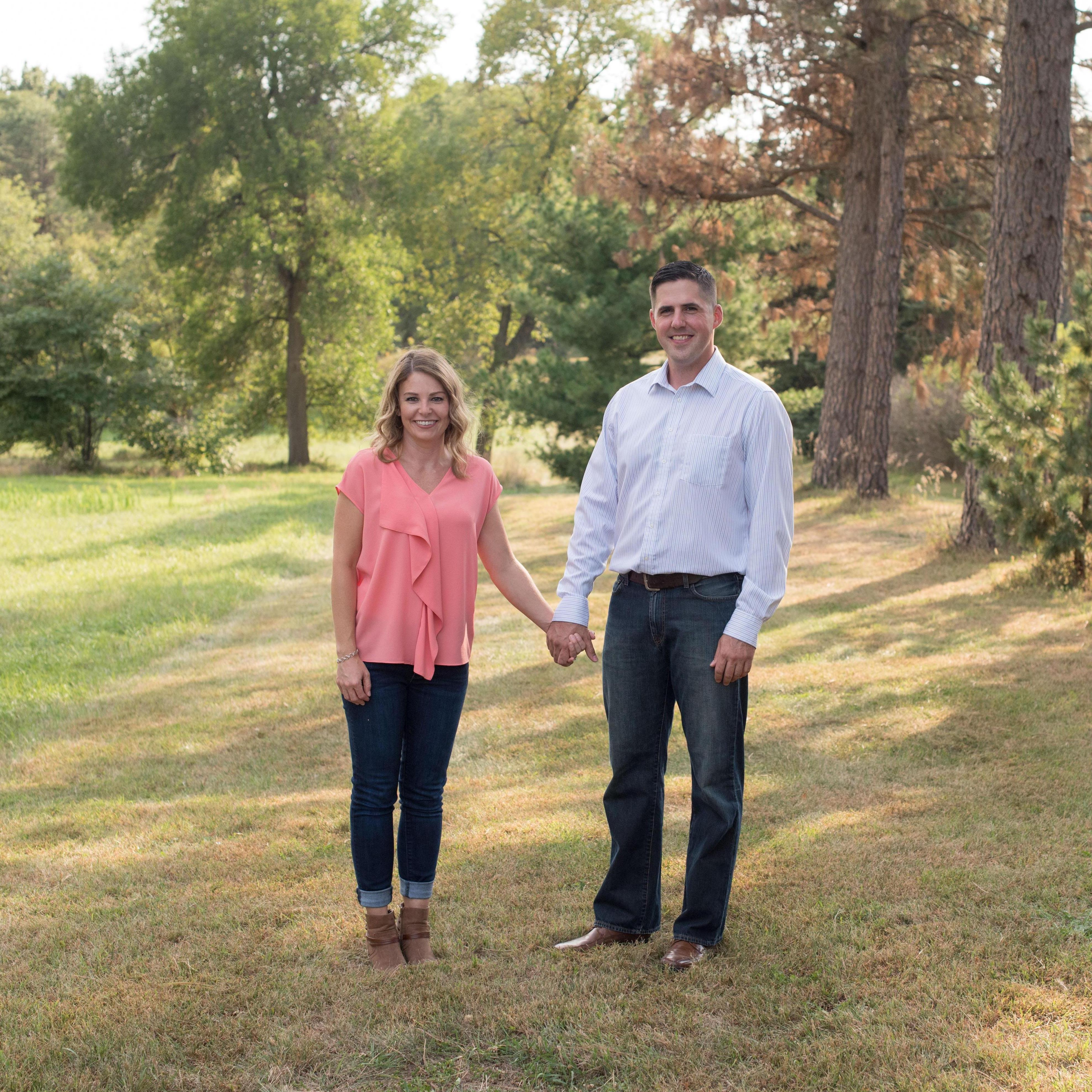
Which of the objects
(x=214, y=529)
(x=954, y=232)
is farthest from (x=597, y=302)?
(x=214, y=529)

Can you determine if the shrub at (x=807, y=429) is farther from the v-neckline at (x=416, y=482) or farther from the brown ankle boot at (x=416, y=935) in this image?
the brown ankle boot at (x=416, y=935)

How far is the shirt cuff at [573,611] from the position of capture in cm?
362

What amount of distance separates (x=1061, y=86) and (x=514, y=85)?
25.7 metres

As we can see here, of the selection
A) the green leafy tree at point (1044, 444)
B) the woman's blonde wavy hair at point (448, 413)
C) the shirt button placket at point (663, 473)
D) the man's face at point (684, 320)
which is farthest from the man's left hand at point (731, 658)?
the green leafy tree at point (1044, 444)

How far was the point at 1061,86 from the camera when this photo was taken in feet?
35.8

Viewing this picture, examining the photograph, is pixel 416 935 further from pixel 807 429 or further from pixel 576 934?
pixel 807 429

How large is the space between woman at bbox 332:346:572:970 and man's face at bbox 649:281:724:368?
68 centimetres

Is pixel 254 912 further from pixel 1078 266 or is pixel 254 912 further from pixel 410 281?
pixel 410 281

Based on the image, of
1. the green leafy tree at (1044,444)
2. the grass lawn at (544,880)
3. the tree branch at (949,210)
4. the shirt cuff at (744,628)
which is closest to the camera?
the grass lawn at (544,880)

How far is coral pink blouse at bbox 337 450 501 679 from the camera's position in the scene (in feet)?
11.5

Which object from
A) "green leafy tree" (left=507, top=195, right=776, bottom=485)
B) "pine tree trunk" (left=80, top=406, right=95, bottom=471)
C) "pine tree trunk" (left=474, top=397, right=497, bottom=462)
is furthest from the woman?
"pine tree trunk" (left=80, top=406, right=95, bottom=471)

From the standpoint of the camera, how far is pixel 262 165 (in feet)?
99.2

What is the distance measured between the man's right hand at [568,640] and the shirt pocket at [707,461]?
590 mm

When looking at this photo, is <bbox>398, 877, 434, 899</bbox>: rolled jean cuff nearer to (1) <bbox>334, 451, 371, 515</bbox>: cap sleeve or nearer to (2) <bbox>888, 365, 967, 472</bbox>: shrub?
(1) <bbox>334, 451, 371, 515</bbox>: cap sleeve
